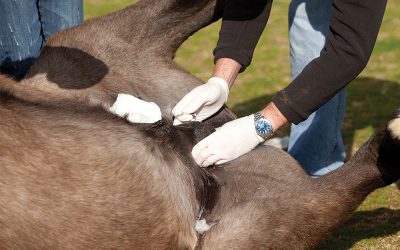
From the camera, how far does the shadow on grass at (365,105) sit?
21.9 feet

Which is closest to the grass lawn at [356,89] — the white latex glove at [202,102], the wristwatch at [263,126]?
the wristwatch at [263,126]

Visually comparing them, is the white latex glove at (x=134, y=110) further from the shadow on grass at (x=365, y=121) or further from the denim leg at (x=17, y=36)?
the shadow on grass at (x=365, y=121)

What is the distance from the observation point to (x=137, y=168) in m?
3.48

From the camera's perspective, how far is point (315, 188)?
12.1ft

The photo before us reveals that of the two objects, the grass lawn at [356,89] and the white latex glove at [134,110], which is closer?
the white latex glove at [134,110]

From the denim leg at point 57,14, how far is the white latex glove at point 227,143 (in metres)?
1.32

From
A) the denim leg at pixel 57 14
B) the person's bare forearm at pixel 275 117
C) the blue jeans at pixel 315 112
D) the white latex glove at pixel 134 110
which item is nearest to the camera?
the white latex glove at pixel 134 110

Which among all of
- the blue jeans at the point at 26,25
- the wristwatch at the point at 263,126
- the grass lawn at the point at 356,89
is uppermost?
the wristwatch at the point at 263,126

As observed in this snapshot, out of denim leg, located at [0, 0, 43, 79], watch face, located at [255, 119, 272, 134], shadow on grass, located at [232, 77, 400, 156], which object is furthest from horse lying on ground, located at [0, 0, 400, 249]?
Result: shadow on grass, located at [232, 77, 400, 156]

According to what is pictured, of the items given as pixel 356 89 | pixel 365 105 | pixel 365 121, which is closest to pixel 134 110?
pixel 365 121

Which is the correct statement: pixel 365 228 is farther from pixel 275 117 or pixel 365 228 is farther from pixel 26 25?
pixel 26 25

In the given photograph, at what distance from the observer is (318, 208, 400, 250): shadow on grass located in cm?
435

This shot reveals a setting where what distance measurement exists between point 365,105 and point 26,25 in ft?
12.9

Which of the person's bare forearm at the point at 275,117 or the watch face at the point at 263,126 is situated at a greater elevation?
the person's bare forearm at the point at 275,117
